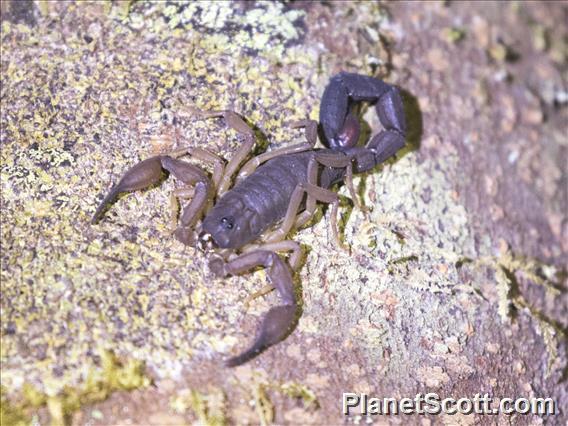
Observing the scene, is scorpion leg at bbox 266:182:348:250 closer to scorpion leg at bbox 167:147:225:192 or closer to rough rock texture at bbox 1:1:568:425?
rough rock texture at bbox 1:1:568:425

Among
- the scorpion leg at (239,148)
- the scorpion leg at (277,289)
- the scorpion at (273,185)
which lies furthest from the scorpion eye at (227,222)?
the scorpion leg at (239,148)

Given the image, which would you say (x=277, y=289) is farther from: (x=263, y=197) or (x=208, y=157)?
(x=208, y=157)

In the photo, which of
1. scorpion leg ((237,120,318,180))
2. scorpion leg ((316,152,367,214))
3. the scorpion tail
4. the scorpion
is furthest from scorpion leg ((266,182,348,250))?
the scorpion tail

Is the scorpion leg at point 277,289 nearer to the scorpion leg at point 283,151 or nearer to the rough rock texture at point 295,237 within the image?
the rough rock texture at point 295,237

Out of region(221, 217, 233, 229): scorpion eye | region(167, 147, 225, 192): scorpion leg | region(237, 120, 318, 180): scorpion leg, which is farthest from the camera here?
region(237, 120, 318, 180): scorpion leg

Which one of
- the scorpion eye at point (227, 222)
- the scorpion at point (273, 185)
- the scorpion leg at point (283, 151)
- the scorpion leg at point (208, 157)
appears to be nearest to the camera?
the scorpion at point (273, 185)

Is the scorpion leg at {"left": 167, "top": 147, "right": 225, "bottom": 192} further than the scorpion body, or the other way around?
the scorpion leg at {"left": 167, "top": 147, "right": 225, "bottom": 192}

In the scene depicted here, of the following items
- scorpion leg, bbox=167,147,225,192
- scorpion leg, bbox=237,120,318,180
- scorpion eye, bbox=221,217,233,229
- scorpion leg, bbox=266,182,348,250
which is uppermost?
scorpion leg, bbox=167,147,225,192

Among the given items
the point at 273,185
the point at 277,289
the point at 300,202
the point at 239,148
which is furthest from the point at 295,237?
the point at 239,148
